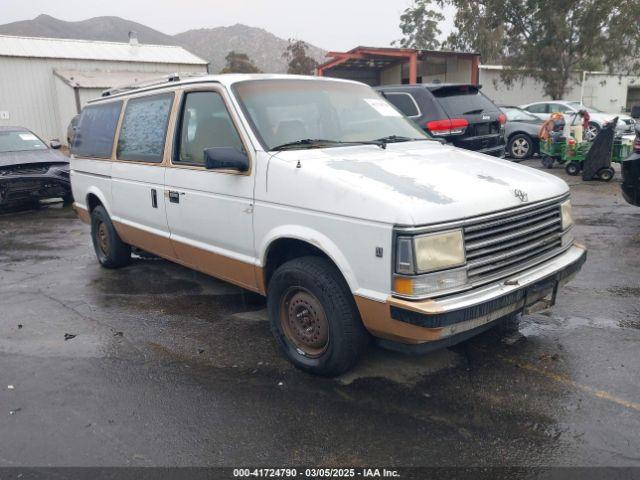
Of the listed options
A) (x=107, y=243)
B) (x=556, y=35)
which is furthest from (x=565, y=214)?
(x=556, y=35)

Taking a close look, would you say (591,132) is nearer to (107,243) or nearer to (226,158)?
(107,243)

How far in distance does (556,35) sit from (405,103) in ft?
80.1

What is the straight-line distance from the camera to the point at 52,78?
25312mm

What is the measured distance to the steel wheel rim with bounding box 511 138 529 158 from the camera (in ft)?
50.2

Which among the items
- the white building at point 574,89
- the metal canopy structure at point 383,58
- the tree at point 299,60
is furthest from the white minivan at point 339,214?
the tree at point 299,60

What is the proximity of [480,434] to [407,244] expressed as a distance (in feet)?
3.66

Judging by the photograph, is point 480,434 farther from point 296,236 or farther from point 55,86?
point 55,86

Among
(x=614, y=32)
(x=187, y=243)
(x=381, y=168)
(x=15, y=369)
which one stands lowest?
(x=15, y=369)

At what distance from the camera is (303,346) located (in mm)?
3730

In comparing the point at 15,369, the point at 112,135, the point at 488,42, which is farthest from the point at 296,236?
the point at 488,42

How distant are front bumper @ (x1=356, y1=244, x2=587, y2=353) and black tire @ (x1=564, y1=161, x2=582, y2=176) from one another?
10136 mm

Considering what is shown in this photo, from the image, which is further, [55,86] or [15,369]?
[55,86]

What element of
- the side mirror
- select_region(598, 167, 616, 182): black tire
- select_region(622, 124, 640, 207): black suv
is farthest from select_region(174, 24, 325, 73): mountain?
the side mirror

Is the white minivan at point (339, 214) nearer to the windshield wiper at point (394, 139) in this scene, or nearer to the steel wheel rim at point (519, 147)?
the windshield wiper at point (394, 139)
